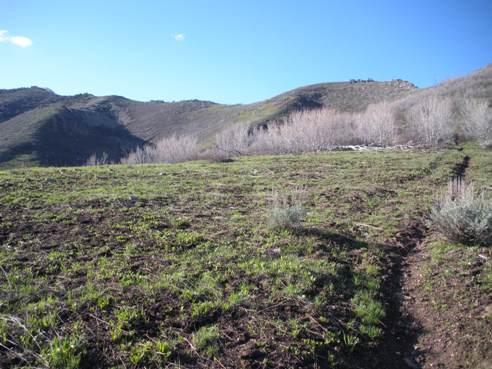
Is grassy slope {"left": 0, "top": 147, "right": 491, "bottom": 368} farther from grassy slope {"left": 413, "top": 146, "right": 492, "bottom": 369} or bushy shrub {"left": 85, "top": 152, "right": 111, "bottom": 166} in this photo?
bushy shrub {"left": 85, "top": 152, "right": 111, "bottom": 166}

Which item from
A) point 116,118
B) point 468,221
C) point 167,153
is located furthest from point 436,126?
point 116,118

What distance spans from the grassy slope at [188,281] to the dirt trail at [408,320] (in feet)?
0.60

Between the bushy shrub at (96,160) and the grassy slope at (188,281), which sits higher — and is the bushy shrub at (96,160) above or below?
above

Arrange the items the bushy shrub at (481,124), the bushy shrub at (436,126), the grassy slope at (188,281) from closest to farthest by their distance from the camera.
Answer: the grassy slope at (188,281) → the bushy shrub at (481,124) → the bushy shrub at (436,126)

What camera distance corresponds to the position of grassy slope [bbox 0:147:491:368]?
3.68m

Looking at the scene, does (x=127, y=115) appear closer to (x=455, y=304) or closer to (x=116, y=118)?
(x=116, y=118)

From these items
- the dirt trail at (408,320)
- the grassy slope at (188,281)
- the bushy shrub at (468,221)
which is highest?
the bushy shrub at (468,221)

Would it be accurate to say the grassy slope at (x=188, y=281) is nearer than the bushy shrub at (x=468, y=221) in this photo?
Yes

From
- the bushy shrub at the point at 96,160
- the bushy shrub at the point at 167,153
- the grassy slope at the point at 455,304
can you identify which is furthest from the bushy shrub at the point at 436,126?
the bushy shrub at the point at 96,160

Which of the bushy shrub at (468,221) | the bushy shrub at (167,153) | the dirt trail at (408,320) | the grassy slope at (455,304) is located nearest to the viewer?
the grassy slope at (455,304)

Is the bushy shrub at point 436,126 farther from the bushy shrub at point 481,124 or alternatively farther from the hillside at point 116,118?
the hillside at point 116,118

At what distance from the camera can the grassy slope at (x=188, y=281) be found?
3.68 metres

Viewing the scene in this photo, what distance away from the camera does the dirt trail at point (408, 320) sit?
3.95 metres

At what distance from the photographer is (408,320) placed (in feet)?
15.2
